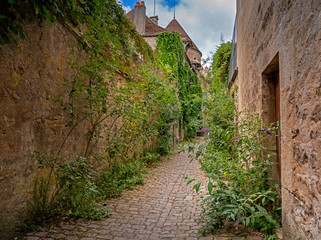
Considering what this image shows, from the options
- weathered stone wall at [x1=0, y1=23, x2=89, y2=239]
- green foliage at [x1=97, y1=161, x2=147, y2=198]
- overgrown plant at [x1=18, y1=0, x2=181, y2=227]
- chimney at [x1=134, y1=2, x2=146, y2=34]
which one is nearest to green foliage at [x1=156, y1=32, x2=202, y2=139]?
chimney at [x1=134, y1=2, x2=146, y2=34]

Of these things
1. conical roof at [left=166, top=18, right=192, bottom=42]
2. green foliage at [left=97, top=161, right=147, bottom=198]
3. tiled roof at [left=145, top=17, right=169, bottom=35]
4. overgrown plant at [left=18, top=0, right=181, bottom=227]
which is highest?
conical roof at [left=166, top=18, right=192, bottom=42]

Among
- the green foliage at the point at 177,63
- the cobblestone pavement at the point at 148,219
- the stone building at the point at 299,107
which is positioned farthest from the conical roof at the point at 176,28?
the stone building at the point at 299,107

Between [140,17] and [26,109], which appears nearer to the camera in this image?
[26,109]

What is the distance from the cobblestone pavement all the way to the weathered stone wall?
1.79 ft

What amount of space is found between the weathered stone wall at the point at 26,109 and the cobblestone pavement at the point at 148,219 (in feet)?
1.79

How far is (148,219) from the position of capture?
3.21m

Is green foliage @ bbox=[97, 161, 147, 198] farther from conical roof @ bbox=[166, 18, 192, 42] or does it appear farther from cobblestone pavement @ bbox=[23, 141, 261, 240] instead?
conical roof @ bbox=[166, 18, 192, 42]

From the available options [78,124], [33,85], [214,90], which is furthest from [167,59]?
[33,85]

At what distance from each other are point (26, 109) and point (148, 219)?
225cm

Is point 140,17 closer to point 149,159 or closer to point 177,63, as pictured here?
point 177,63

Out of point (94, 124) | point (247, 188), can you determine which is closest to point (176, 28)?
point (94, 124)

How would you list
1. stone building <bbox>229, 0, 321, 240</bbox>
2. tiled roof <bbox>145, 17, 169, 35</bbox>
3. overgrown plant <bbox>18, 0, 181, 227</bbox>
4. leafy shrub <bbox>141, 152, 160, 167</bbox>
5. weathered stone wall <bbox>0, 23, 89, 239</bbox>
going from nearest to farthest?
1. stone building <bbox>229, 0, 321, 240</bbox>
2. weathered stone wall <bbox>0, 23, 89, 239</bbox>
3. overgrown plant <bbox>18, 0, 181, 227</bbox>
4. leafy shrub <bbox>141, 152, 160, 167</bbox>
5. tiled roof <bbox>145, 17, 169, 35</bbox>

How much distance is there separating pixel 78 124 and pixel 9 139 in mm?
1320

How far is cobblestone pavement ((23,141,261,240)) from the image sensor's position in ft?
8.64
